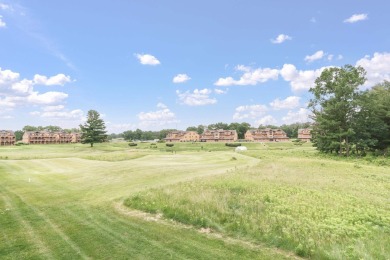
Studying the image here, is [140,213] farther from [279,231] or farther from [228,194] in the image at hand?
[279,231]

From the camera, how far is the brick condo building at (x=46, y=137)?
142 meters

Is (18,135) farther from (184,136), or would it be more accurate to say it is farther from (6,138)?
(184,136)

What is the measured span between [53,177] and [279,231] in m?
20.2

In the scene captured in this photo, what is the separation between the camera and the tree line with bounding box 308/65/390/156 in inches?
1693

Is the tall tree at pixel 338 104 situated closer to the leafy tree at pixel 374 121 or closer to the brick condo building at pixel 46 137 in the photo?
the leafy tree at pixel 374 121

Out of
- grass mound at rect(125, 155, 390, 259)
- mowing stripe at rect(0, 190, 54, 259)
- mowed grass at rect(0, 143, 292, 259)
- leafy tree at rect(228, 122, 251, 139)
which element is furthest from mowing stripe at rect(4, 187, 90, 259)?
leafy tree at rect(228, 122, 251, 139)

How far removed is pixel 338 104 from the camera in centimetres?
4253

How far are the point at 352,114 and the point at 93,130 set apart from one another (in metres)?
73.0

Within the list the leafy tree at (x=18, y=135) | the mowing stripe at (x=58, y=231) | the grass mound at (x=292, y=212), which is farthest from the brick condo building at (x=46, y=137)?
the grass mound at (x=292, y=212)

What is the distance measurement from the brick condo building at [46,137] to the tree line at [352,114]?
132m

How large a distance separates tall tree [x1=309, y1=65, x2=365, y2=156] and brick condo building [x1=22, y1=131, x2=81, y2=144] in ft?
431

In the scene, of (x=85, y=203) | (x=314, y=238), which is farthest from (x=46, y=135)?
(x=314, y=238)

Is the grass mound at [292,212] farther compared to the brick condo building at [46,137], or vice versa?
the brick condo building at [46,137]

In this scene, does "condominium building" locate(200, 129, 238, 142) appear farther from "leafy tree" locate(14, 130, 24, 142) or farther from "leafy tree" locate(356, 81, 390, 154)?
"leafy tree" locate(356, 81, 390, 154)
